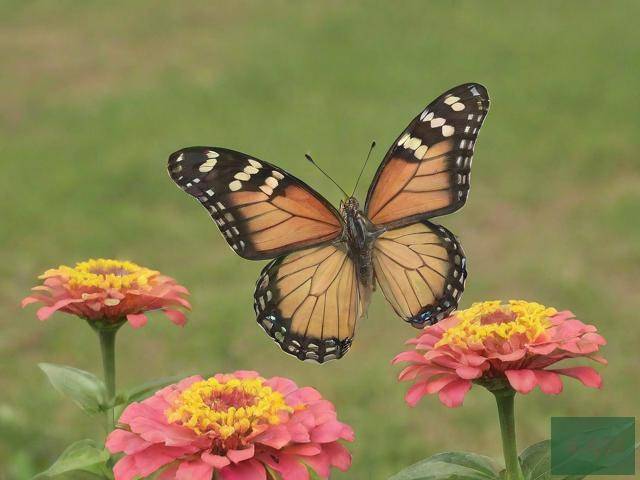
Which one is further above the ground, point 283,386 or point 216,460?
point 283,386

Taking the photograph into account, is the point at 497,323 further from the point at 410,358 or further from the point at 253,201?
the point at 253,201

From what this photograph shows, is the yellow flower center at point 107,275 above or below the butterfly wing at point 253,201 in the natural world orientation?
below

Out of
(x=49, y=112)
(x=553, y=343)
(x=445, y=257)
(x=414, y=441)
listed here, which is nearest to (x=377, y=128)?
(x=49, y=112)

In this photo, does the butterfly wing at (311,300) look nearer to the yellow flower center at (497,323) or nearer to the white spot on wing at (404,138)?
the white spot on wing at (404,138)

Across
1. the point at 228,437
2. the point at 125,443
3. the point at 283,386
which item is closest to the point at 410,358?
the point at 283,386

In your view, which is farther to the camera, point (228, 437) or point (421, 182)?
point (421, 182)

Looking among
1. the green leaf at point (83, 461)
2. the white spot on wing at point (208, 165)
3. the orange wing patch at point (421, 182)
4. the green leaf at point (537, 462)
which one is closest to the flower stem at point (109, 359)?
the green leaf at point (83, 461)
